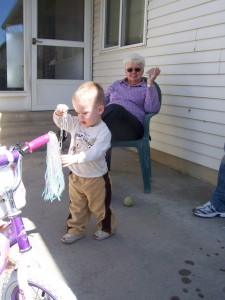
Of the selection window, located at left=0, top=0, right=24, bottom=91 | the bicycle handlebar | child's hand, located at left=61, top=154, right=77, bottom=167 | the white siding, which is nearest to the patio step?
window, located at left=0, top=0, right=24, bottom=91

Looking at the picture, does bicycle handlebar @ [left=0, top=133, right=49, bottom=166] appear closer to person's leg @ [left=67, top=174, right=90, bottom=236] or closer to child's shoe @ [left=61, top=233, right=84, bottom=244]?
person's leg @ [left=67, top=174, right=90, bottom=236]

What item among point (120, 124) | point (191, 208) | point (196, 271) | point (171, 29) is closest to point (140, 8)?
point (171, 29)

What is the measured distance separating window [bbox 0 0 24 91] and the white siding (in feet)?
6.70

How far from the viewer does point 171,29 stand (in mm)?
4004

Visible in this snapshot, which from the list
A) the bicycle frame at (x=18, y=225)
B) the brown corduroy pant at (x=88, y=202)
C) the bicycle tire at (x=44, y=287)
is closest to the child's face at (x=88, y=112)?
the brown corduroy pant at (x=88, y=202)

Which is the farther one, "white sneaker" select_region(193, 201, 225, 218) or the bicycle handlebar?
"white sneaker" select_region(193, 201, 225, 218)

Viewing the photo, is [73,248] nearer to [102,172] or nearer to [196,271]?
[102,172]

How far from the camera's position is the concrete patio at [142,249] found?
6.34 ft

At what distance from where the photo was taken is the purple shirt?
3.41 m

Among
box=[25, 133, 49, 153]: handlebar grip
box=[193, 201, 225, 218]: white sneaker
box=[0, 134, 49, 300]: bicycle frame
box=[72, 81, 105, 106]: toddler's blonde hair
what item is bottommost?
box=[193, 201, 225, 218]: white sneaker

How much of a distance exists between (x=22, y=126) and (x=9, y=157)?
4044 mm

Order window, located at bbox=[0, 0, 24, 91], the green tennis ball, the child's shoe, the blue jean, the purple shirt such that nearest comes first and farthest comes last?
1. the child's shoe
2. the blue jean
3. the green tennis ball
4. the purple shirt
5. window, located at bbox=[0, 0, 24, 91]

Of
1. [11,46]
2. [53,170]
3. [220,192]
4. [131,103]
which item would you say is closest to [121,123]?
[131,103]

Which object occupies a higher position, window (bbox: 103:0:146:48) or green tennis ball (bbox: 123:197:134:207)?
window (bbox: 103:0:146:48)
